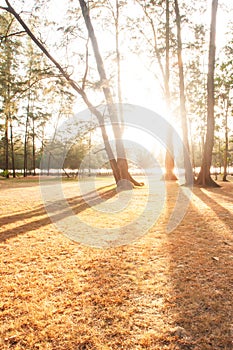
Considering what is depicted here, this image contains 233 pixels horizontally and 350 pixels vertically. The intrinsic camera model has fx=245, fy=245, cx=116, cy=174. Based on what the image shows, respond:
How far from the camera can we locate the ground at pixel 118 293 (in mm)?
2078

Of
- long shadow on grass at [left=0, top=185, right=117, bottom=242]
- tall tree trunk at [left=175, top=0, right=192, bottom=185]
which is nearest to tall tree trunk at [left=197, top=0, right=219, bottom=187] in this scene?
tall tree trunk at [left=175, top=0, right=192, bottom=185]

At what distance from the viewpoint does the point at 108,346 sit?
198 centimetres

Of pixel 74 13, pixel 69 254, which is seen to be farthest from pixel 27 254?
pixel 74 13

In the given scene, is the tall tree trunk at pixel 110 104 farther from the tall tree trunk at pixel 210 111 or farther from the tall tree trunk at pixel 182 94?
the tall tree trunk at pixel 210 111

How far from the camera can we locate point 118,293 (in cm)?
278

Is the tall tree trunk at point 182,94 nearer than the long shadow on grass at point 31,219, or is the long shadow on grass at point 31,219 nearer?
the long shadow on grass at point 31,219

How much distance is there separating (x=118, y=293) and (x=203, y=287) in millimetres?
1002

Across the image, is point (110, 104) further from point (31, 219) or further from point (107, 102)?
point (31, 219)

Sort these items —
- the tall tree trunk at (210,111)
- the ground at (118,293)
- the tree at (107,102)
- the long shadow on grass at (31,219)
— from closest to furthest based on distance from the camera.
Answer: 1. the ground at (118,293)
2. the long shadow on grass at (31,219)
3. the tree at (107,102)
4. the tall tree trunk at (210,111)

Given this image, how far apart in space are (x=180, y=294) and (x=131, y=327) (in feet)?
2.56

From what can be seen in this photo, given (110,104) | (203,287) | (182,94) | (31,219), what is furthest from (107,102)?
(203,287)

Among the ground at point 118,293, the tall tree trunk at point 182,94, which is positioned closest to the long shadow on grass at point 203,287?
the ground at point 118,293

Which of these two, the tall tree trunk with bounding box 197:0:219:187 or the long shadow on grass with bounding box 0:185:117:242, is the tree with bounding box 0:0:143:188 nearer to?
the tall tree trunk with bounding box 197:0:219:187

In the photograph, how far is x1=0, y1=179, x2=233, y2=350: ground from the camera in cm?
208
